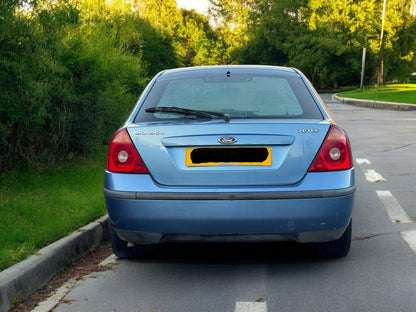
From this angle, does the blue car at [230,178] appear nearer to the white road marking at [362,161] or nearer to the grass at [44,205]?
the grass at [44,205]

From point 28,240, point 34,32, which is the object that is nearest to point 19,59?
point 34,32

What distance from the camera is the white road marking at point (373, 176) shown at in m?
9.61

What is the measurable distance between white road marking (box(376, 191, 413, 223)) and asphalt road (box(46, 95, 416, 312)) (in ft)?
0.18

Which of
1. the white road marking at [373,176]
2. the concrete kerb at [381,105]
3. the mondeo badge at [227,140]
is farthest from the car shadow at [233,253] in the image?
the concrete kerb at [381,105]

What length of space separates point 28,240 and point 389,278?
278 centimetres

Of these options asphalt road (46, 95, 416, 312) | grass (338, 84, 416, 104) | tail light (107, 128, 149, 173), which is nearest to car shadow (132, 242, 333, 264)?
asphalt road (46, 95, 416, 312)

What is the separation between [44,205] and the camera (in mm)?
6875

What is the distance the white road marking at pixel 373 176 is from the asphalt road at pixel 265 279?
2.73m

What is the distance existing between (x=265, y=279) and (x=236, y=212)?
60cm

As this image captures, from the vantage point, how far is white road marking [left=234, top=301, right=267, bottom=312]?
4.10 m

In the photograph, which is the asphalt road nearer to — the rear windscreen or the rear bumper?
the rear bumper

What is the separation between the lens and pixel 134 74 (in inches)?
597

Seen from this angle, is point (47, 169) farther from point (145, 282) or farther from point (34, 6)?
point (145, 282)

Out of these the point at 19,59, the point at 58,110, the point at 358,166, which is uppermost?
the point at 19,59
